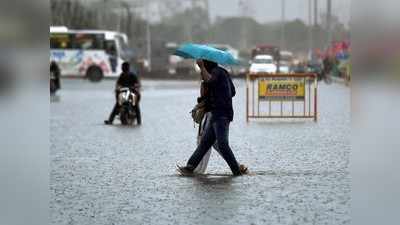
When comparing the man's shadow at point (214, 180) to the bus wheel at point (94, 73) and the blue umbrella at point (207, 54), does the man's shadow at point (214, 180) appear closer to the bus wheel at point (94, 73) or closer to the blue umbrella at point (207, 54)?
the blue umbrella at point (207, 54)

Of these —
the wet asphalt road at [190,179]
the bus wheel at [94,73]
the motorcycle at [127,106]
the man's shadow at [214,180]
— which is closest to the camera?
the wet asphalt road at [190,179]

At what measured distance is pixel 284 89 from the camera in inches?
955

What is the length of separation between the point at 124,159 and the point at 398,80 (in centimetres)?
777

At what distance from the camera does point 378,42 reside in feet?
20.4

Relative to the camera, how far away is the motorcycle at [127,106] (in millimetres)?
22281

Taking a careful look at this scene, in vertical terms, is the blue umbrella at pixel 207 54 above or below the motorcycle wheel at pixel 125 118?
above

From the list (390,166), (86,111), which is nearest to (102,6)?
(86,111)

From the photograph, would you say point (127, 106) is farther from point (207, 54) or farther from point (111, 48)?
point (111, 48)

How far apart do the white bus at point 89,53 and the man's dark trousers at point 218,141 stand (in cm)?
4452

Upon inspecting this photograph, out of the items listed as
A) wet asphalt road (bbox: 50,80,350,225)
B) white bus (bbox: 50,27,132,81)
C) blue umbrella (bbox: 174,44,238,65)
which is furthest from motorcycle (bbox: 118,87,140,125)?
white bus (bbox: 50,27,132,81)

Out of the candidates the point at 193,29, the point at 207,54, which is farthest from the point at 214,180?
the point at 193,29

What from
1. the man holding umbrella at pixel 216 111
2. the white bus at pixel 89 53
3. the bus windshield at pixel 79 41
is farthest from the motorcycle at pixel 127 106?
the bus windshield at pixel 79 41

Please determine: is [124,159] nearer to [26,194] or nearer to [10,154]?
[10,154]

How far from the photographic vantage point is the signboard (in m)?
24.2
